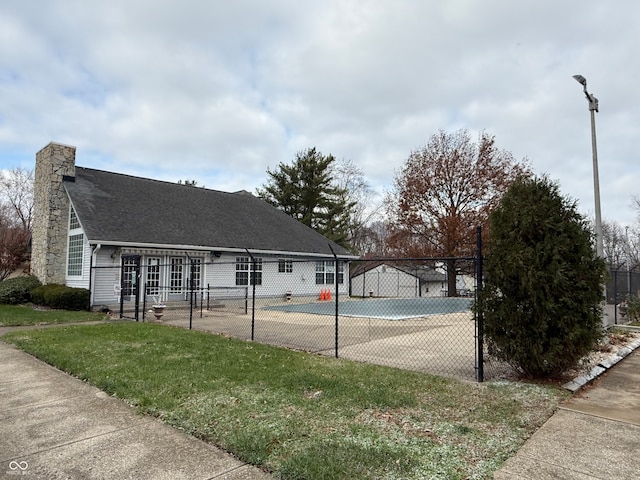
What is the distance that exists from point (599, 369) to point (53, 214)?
18.8 metres

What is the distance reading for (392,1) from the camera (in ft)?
28.8

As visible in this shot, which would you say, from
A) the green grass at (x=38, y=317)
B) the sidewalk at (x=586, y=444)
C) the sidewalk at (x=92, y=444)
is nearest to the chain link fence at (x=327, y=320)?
the green grass at (x=38, y=317)

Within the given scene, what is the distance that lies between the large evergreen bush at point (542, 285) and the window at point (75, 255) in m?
15.5

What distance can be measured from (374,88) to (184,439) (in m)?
12.9

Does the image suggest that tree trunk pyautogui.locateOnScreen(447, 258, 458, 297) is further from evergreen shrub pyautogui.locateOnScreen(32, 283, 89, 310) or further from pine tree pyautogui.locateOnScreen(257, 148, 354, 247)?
evergreen shrub pyautogui.locateOnScreen(32, 283, 89, 310)

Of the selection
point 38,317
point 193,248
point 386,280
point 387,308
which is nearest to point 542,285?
point 38,317

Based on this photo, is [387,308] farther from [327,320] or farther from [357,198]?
[357,198]

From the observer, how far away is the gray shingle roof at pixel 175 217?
1614 cm

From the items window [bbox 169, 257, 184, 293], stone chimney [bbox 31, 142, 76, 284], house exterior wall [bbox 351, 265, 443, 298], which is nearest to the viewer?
stone chimney [bbox 31, 142, 76, 284]

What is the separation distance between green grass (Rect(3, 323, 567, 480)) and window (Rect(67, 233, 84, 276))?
9859 millimetres

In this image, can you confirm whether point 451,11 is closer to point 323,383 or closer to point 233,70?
point 233,70

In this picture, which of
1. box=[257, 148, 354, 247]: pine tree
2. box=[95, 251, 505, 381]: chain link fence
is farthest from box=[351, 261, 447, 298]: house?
box=[95, 251, 505, 381]: chain link fence

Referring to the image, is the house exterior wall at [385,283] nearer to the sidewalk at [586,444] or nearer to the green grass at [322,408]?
the green grass at [322,408]

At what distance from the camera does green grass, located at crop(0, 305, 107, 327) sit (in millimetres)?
10938
